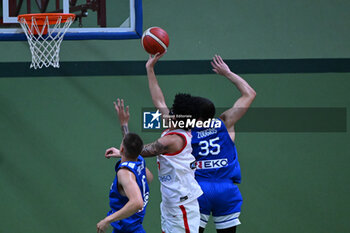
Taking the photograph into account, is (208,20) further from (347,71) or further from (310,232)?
(310,232)

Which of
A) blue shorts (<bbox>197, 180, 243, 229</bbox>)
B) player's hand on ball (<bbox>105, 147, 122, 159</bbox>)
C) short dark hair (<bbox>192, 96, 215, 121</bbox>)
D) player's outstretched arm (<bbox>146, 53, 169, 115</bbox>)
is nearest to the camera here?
player's hand on ball (<bbox>105, 147, 122, 159</bbox>)

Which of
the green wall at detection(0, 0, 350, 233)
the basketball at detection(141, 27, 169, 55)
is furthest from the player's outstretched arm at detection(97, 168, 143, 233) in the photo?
the green wall at detection(0, 0, 350, 233)

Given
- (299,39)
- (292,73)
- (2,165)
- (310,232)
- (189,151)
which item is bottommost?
(310,232)

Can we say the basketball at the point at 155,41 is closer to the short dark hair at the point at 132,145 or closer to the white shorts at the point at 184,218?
the short dark hair at the point at 132,145

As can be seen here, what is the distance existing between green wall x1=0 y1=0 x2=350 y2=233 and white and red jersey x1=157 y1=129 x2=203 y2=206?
6.66ft

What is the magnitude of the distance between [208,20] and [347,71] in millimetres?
1854

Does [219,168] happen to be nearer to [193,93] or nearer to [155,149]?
[155,149]

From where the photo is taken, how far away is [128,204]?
11.5 ft

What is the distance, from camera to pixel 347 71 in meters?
6.38

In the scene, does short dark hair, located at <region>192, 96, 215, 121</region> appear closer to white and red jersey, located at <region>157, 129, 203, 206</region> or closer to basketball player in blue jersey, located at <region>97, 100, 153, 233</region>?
white and red jersey, located at <region>157, 129, 203, 206</region>

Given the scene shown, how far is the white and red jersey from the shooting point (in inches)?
164

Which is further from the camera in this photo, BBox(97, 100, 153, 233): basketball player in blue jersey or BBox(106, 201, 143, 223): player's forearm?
BBox(97, 100, 153, 233): basketball player in blue jersey

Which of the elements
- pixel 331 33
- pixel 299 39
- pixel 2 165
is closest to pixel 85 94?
pixel 2 165

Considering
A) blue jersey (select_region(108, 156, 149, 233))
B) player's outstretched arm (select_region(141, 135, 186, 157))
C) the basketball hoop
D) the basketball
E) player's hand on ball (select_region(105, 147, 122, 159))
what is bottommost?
blue jersey (select_region(108, 156, 149, 233))
